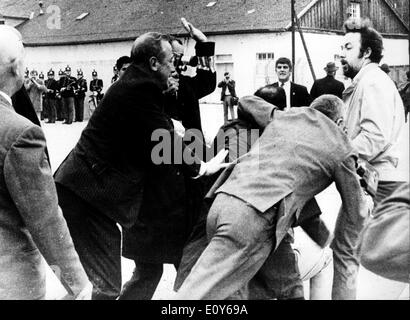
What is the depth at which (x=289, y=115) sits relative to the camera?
3.14 meters

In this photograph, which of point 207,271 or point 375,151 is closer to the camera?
point 207,271

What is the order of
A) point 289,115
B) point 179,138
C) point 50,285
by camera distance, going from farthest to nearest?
point 50,285, point 179,138, point 289,115

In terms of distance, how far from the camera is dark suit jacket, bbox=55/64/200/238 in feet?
12.2

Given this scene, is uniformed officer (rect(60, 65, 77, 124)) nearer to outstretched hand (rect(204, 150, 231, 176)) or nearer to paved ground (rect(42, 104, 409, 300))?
paved ground (rect(42, 104, 409, 300))

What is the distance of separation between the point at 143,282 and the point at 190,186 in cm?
63

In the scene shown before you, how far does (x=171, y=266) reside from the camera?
5.32 m

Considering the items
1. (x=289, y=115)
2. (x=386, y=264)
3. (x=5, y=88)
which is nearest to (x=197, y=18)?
(x=289, y=115)

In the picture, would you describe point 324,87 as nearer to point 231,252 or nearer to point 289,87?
point 289,87

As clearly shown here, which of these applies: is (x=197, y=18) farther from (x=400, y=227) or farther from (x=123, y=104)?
(x=400, y=227)

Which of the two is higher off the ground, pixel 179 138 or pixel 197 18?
pixel 197 18

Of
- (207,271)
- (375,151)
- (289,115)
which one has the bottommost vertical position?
(207,271)

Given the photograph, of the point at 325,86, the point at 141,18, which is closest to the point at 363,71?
the point at 325,86

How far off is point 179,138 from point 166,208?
433 millimetres

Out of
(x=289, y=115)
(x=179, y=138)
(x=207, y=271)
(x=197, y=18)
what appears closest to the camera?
(x=207, y=271)
